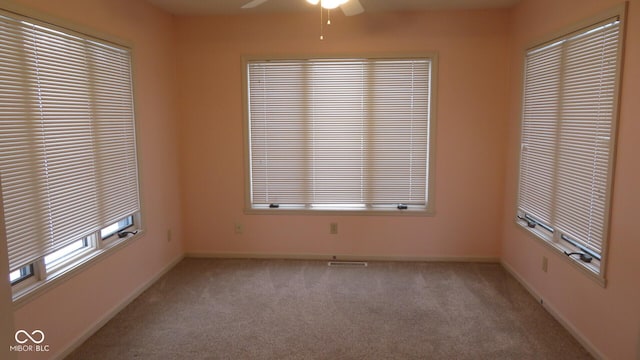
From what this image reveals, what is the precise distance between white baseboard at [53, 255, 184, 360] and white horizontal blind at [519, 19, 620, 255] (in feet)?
11.8

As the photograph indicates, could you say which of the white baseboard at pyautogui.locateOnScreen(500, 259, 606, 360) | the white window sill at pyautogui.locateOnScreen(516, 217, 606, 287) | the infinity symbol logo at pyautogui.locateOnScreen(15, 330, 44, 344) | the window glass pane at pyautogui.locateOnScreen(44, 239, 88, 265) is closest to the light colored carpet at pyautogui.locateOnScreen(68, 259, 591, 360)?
the white baseboard at pyautogui.locateOnScreen(500, 259, 606, 360)

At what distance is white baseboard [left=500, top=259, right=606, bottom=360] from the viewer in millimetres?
2747

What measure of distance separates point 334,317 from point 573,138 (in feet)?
7.39

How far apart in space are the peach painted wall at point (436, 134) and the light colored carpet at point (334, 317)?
361mm

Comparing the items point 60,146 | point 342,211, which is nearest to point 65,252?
point 60,146

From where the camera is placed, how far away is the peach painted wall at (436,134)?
4227 mm

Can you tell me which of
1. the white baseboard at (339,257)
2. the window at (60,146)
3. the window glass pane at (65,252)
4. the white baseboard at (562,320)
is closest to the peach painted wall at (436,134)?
the white baseboard at (339,257)

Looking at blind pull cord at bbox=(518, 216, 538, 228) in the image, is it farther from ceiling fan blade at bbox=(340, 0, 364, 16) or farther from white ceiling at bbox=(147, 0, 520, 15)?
ceiling fan blade at bbox=(340, 0, 364, 16)

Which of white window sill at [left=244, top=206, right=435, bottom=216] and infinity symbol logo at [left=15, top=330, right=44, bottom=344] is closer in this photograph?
infinity symbol logo at [left=15, top=330, right=44, bottom=344]

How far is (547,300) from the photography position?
3.38 meters

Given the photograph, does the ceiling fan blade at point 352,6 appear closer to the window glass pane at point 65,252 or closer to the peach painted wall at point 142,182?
the peach painted wall at point 142,182

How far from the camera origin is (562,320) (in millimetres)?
3131

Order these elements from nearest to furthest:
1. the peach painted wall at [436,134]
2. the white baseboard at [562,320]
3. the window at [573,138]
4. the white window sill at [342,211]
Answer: the window at [573,138], the white baseboard at [562,320], the peach painted wall at [436,134], the white window sill at [342,211]

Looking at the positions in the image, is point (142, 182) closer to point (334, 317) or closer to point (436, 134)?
point (334, 317)
